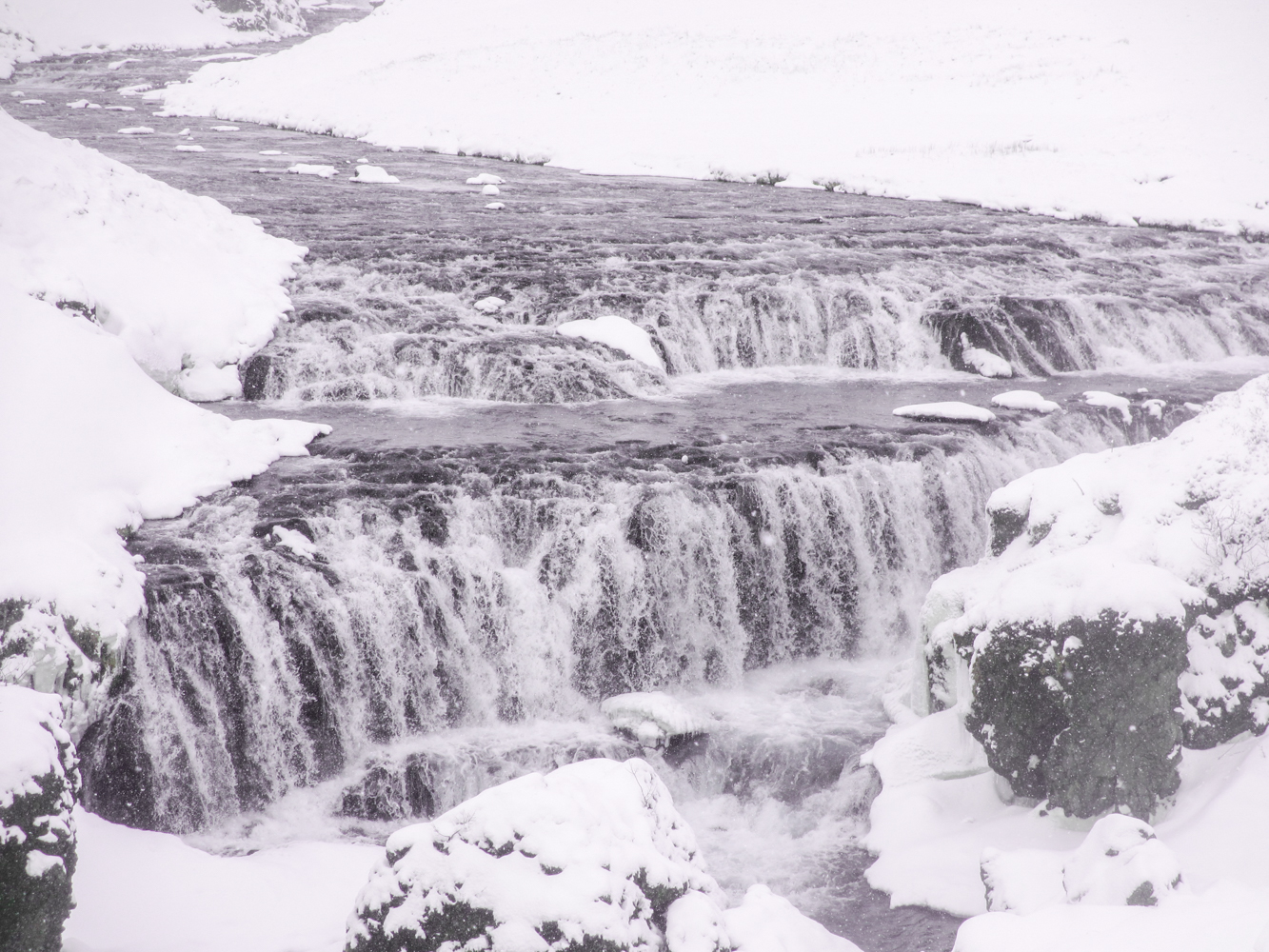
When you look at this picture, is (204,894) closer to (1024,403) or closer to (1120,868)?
(1120,868)

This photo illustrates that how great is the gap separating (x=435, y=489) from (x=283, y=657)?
7.72 ft

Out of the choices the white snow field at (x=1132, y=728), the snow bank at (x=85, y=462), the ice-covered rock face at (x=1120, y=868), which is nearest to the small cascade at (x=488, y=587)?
the snow bank at (x=85, y=462)

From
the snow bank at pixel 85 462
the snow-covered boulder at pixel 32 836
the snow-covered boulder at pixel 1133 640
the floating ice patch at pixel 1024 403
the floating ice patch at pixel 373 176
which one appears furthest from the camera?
the floating ice patch at pixel 373 176

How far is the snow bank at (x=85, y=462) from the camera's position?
768 centimetres

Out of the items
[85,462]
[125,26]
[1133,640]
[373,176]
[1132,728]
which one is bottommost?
[1132,728]

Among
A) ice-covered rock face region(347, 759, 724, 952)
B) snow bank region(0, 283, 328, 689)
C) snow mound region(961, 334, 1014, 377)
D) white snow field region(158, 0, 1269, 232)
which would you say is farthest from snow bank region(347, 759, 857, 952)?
white snow field region(158, 0, 1269, 232)

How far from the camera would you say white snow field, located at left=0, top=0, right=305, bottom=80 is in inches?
2505

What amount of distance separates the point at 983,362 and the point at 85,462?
11.8 metres

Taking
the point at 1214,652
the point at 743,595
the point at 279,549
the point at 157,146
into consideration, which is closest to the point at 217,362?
the point at 279,549

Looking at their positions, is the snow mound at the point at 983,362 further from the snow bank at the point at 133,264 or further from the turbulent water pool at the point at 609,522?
the snow bank at the point at 133,264

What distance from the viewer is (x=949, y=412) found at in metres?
12.8

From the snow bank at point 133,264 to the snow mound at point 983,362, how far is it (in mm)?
9932

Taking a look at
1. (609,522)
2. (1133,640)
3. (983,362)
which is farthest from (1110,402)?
(1133,640)

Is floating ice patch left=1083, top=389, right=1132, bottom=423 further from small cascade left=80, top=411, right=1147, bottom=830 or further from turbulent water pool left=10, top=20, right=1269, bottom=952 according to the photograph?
small cascade left=80, top=411, right=1147, bottom=830
